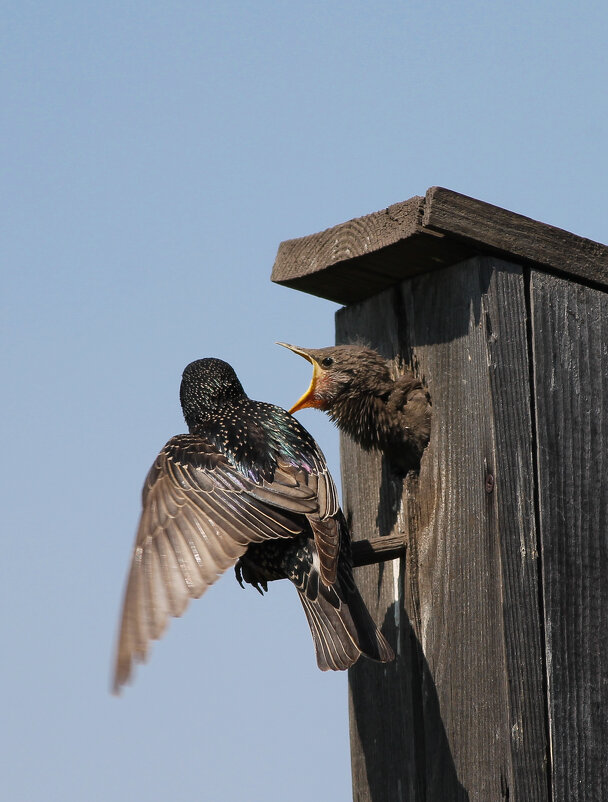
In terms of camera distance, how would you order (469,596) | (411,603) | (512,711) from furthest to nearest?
(411,603) < (469,596) < (512,711)

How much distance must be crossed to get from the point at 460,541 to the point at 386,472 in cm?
43

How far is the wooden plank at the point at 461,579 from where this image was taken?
2979mm

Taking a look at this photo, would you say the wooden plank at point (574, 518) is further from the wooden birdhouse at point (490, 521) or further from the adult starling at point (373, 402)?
the adult starling at point (373, 402)

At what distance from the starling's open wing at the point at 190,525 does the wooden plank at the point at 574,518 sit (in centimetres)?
61

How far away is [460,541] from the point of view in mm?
3174

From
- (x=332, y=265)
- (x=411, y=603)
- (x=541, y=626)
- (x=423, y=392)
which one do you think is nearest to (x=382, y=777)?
(x=411, y=603)

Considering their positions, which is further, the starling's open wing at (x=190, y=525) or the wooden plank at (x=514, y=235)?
the wooden plank at (x=514, y=235)

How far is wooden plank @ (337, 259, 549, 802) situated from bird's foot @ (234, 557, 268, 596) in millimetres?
323

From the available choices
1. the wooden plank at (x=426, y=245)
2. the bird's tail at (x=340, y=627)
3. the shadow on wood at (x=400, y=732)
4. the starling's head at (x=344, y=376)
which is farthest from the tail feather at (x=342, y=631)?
the wooden plank at (x=426, y=245)

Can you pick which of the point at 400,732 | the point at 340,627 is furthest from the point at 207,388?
the point at 400,732

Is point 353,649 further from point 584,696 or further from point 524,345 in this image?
point 524,345

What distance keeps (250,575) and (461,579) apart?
609 mm

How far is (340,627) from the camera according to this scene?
3.11 m

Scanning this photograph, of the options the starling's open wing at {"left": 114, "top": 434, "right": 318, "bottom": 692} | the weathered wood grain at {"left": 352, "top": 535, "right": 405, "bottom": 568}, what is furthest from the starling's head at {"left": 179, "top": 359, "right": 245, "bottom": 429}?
the weathered wood grain at {"left": 352, "top": 535, "right": 405, "bottom": 568}
